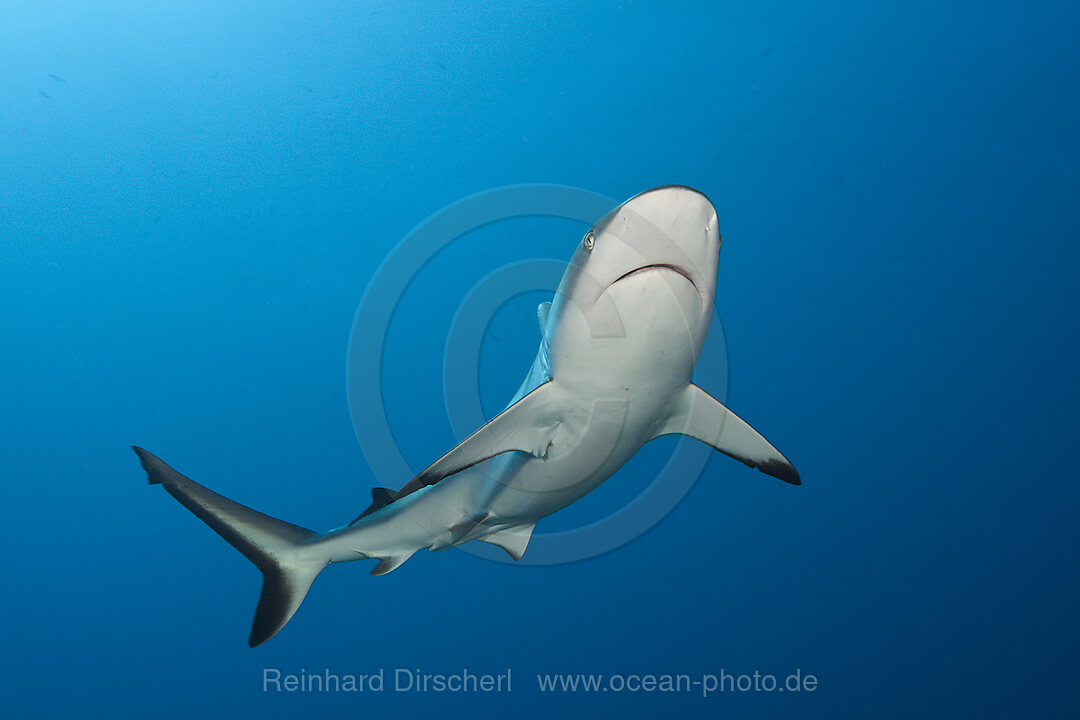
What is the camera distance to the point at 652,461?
6.07m

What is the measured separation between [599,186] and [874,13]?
9.77ft

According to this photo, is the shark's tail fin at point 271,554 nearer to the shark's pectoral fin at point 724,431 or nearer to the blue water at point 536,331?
the shark's pectoral fin at point 724,431

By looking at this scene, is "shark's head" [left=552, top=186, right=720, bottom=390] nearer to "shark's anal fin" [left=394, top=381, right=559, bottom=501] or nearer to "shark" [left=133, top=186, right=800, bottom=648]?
"shark" [left=133, top=186, right=800, bottom=648]

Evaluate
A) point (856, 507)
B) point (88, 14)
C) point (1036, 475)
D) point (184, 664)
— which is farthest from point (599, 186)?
point (184, 664)

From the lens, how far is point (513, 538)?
287 cm

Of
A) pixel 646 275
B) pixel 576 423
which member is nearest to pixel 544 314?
pixel 576 423

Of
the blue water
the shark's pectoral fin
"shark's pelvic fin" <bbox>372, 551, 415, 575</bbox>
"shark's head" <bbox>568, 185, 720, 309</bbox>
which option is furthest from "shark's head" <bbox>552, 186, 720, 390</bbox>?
the blue water

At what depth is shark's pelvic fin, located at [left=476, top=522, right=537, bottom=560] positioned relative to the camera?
2.84 meters

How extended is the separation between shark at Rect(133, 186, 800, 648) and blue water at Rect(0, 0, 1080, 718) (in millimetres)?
3607

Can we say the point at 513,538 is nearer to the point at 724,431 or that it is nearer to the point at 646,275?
the point at 724,431

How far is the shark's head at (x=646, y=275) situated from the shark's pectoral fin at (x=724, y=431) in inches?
19.8

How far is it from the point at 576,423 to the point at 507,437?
281 millimetres

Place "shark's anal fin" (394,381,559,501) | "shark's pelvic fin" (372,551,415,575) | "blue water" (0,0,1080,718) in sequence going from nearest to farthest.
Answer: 1. "shark's anal fin" (394,381,559,501)
2. "shark's pelvic fin" (372,551,415,575)
3. "blue water" (0,0,1080,718)

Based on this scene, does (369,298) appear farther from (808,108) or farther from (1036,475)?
(1036,475)
